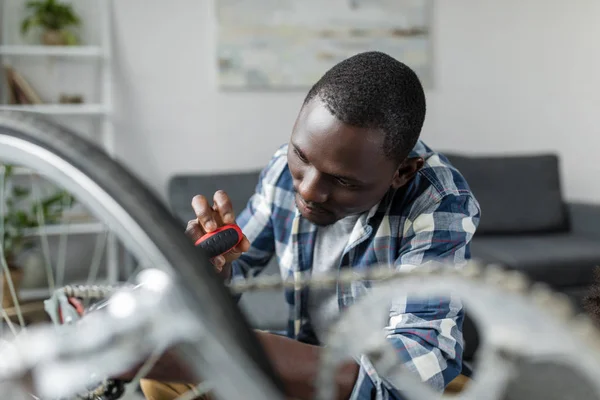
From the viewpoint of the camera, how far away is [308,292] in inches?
40.3

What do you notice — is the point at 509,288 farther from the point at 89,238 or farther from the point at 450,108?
the point at 450,108

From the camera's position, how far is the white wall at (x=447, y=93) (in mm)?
3137

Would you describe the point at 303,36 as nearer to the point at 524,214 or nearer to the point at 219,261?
the point at 524,214

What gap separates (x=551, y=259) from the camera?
8.38 ft

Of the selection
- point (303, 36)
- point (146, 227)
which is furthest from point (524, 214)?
point (146, 227)

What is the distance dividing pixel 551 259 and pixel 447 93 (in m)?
1.30

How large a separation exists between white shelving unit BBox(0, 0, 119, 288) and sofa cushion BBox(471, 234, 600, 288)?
1707 mm

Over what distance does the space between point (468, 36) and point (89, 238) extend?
7.62 ft

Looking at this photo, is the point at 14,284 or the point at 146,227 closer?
the point at 146,227

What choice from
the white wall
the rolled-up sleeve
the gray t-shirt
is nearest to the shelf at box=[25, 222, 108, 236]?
the white wall

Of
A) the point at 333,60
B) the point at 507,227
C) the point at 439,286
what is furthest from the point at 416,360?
the point at 333,60

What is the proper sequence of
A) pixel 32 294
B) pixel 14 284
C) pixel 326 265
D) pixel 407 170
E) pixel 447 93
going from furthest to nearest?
pixel 447 93 < pixel 32 294 < pixel 14 284 < pixel 326 265 < pixel 407 170

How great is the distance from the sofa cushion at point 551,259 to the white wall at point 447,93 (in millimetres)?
1013

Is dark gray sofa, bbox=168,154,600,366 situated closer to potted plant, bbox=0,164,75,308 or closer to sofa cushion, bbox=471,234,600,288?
sofa cushion, bbox=471,234,600,288
